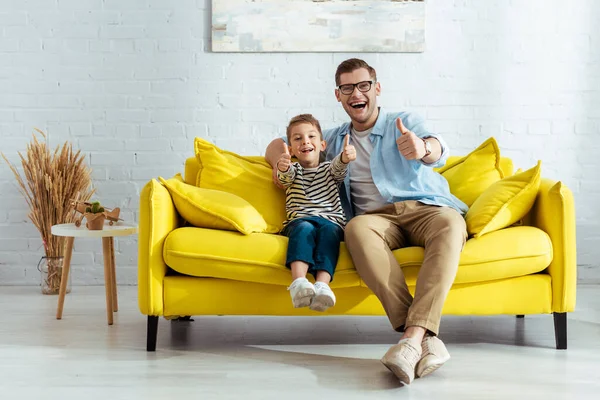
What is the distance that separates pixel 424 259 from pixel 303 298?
462 mm

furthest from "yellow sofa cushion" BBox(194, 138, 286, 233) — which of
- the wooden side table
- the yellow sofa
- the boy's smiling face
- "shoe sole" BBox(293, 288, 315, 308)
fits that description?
"shoe sole" BBox(293, 288, 315, 308)

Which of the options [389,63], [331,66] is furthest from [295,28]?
[389,63]

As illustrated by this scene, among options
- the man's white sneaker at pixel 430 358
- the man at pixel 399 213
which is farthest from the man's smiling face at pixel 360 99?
the man's white sneaker at pixel 430 358

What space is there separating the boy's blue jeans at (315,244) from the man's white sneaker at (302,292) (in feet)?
0.33

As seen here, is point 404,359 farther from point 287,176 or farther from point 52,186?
point 52,186

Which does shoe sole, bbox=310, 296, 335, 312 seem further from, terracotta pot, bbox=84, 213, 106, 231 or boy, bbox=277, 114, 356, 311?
terracotta pot, bbox=84, 213, 106, 231

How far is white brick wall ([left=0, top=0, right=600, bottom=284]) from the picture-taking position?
4.24m

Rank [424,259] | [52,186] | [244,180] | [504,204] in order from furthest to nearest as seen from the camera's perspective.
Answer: [52,186] < [244,180] < [504,204] < [424,259]

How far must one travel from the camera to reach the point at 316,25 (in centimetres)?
421

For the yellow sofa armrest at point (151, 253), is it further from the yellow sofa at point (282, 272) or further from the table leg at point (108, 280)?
the table leg at point (108, 280)

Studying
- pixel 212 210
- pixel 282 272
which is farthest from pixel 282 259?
pixel 212 210

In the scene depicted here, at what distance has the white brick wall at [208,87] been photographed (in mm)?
4242

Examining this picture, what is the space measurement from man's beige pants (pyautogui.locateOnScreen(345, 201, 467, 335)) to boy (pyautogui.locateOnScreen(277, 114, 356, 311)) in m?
0.11

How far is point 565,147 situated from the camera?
4348 millimetres
